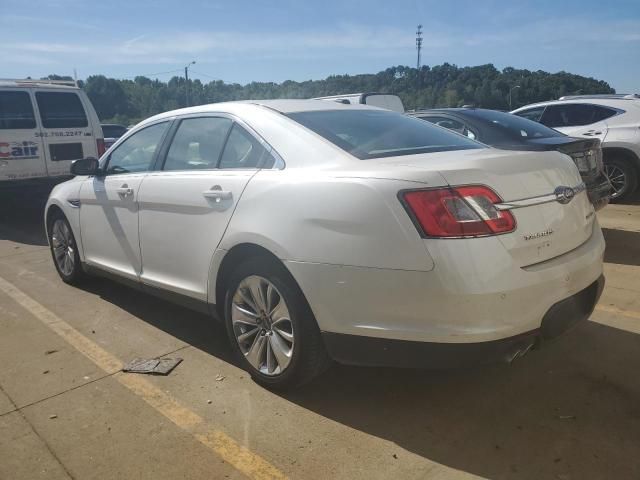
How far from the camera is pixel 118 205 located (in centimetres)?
419

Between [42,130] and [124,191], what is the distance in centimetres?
566

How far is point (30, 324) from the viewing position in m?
4.40

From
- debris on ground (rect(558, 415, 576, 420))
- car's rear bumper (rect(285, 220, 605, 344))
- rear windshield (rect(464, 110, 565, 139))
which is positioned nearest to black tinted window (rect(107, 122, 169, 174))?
car's rear bumper (rect(285, 220, 605, 344))

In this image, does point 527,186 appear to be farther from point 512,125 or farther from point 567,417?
point 512,125

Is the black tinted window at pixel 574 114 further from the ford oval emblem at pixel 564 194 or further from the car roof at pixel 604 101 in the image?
the ford oval emblem at pixel 564 194

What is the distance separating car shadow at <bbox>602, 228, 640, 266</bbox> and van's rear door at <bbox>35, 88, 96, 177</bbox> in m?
7.82

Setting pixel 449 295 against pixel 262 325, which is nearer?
pixel 449 295

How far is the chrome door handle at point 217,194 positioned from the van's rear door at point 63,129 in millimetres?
6510

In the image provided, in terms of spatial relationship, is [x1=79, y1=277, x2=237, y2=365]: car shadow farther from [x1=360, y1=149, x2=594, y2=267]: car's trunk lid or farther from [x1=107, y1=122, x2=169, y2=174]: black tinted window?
[x1=360, y1=149, x2=594, y2=267]: car's trunk lid

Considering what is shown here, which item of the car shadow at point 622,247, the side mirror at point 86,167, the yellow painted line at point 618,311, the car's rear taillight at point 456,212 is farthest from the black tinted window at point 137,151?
the car shadow at point 622,247

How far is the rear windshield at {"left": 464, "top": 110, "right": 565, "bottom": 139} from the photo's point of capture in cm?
603

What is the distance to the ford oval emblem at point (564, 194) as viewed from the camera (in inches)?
107

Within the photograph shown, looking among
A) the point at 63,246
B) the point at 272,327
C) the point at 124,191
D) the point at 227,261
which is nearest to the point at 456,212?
the point at 272,327

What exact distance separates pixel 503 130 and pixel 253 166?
3822mm
